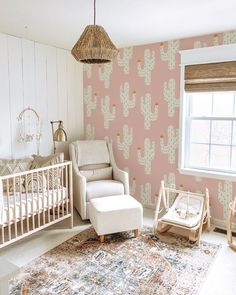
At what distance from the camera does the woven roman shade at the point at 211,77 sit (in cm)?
323

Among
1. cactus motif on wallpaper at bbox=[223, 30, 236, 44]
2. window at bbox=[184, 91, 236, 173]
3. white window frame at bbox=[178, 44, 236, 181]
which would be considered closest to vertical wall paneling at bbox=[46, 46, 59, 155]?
white window frame at bbox=[178, 44, 236, 181]

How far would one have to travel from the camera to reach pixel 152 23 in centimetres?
293

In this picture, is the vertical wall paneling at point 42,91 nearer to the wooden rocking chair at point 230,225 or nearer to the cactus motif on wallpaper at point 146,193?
the cactus motif on wallpaper at point 146,193

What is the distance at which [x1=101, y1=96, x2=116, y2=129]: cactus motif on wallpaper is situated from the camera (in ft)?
14.0

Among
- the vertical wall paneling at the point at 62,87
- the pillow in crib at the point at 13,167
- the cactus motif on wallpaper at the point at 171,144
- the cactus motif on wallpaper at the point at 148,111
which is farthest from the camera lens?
the vertical wall paneling at the point at 62,87

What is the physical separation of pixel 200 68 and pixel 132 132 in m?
1.28

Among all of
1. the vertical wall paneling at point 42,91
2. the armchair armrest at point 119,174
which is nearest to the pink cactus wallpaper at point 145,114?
the armchair armrest at point 119,174

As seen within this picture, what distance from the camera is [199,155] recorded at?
375 centimetres

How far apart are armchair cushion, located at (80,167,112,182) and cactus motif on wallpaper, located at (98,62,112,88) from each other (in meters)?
1.27

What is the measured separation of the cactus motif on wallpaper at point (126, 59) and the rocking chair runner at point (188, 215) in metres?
1.82

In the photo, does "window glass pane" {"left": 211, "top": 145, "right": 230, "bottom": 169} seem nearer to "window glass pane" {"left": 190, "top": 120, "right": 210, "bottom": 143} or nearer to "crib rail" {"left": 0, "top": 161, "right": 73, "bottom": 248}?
"window glass pane" {"left": 190, "top": 120, "right": 210, "bottom": 143}

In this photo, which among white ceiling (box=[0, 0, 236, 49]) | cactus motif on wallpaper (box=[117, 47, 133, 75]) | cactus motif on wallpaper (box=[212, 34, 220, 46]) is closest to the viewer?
white ceiling (box=[0, 0, 236, 49])

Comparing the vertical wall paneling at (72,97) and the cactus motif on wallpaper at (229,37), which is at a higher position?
the cactus motif on wallpaper at (229,37)

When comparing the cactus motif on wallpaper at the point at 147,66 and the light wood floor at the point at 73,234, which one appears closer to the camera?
the light wood floor at the point at 73,234
